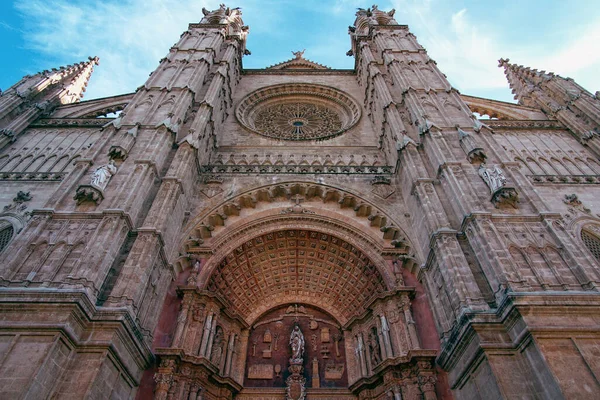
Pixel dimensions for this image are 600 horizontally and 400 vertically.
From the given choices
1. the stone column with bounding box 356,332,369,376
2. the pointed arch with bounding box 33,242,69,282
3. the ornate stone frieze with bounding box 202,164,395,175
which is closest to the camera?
the pointed arch with bounding box 33,242,69,282

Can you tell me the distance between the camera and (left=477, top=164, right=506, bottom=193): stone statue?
10.2 m

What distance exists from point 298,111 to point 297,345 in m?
13.1

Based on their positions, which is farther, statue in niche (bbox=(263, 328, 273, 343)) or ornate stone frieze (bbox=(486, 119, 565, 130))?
ornate stone frieze (bbox=(486, 119, 565, 130))

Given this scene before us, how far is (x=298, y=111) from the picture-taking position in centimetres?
2136

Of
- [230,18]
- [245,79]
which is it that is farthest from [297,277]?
[230,18]

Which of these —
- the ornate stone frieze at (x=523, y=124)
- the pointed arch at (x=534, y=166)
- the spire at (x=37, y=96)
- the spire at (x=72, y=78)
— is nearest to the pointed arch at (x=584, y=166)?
the pointed arch at (x=534, y=166)

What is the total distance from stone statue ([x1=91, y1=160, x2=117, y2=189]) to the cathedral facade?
58mm

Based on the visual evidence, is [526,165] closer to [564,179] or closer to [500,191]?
[564,179]

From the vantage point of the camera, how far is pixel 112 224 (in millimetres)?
9328

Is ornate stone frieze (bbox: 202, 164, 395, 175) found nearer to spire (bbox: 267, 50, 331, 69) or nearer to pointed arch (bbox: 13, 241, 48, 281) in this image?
pointed arch (bbox: 13, 241, 48, 281)

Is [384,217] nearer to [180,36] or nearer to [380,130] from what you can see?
[380,130]

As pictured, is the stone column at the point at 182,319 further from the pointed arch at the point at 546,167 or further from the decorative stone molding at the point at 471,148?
the pointed arch at the point at 546,167

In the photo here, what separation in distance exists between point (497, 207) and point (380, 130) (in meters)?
7.68

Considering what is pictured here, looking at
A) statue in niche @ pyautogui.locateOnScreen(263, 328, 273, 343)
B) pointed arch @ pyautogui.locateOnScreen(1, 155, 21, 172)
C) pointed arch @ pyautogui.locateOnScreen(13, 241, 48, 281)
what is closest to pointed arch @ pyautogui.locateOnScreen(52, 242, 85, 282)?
pointed arch @ pyautogui.locateOnScreen(13, 241, 48, 281)
